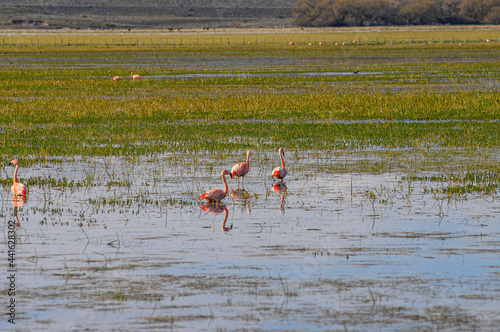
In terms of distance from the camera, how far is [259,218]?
1450 cm

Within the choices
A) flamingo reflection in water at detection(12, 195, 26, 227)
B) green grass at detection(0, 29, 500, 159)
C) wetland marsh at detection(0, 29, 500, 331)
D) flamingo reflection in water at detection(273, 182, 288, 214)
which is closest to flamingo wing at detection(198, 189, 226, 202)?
wetland marsh at detection(0, 29, 500, 331)

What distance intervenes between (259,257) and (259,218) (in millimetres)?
2759

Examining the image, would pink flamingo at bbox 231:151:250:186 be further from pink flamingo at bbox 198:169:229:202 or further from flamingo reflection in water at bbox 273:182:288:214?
pink flamingo at bbox 198:169:229:202

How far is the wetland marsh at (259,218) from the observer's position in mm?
9531

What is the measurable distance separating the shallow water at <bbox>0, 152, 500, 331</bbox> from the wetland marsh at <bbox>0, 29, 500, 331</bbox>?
35 mm

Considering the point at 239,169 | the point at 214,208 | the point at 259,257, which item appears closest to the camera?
the point at 259,257

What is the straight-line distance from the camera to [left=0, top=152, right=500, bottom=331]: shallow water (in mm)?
9273

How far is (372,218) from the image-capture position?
561 inches

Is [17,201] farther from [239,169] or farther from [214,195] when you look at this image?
[239,169]

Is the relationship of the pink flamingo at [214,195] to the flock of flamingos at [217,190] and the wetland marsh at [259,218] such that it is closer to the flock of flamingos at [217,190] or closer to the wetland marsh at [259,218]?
the flock of flamingos at [217,190]

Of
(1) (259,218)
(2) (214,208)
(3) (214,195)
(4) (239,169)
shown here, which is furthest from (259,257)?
(4) (239,169)

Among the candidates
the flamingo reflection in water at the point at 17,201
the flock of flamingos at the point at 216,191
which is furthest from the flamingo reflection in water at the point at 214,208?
the flamingo reflection in water at the point at 17,201

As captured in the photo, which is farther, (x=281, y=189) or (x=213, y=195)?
(x=281, y=189)

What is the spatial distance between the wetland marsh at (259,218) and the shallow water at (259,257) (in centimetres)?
4
